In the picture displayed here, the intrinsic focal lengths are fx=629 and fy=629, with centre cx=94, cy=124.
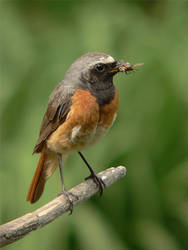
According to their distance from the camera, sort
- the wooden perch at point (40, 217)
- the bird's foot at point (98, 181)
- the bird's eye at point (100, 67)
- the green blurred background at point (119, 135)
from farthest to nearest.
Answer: the green blurred background at point (119, 135), the bird's foot at point (98, 181), the bird's eye at point (100, 67), the wooden perch at point (40, 217)

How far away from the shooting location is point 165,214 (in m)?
5.30

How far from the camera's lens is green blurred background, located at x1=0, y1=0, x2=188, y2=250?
513cm

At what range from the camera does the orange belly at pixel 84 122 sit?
4078 mm

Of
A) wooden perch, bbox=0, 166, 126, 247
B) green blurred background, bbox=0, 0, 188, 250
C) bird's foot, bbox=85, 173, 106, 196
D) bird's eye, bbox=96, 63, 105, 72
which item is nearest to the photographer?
wooden perch, bbox=0, 166, 126, 247

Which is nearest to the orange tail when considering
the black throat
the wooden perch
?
the wooden perch

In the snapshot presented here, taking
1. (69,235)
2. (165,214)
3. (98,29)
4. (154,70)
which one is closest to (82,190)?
(69,235)

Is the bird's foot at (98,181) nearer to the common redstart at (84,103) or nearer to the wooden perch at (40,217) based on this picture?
the wooden perch at (40,217)

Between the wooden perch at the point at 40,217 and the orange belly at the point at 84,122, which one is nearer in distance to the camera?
the wooden perch at the point at 40,217

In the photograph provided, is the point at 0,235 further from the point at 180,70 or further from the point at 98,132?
the point at 180,70

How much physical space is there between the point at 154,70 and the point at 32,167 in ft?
4.92

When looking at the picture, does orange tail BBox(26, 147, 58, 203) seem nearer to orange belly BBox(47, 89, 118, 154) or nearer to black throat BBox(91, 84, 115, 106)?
orange belly BBox(47, 89, 118, 154)

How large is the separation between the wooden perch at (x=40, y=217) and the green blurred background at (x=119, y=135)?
66 cm

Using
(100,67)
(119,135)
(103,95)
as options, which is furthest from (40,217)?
(119,135)

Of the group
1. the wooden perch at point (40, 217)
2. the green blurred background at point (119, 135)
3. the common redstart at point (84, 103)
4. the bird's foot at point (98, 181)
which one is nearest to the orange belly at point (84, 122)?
the common redstart at point (84, 103)
